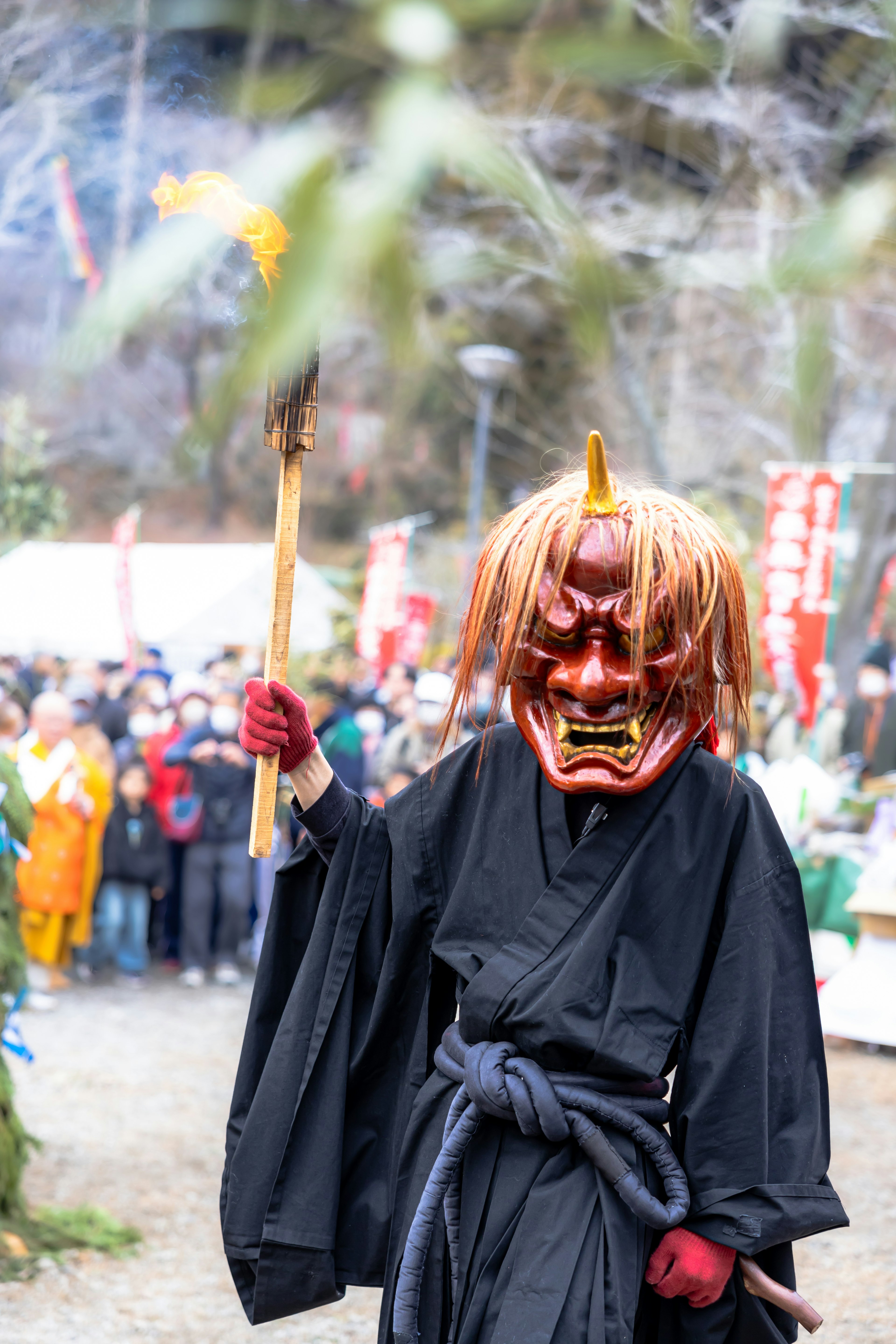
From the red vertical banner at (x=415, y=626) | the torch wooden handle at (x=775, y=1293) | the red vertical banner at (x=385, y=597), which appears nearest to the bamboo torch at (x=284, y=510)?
the torch wooden handle at (x=775, y=1293)

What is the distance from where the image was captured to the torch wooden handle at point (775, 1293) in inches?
75.9

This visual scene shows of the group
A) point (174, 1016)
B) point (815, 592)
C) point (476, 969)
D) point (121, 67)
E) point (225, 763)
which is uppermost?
point (121, 67)

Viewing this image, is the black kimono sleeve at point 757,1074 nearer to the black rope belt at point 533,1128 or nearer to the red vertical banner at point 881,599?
the black rope belt at point 533,1128

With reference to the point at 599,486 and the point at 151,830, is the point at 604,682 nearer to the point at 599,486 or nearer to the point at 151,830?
the point at 599,486

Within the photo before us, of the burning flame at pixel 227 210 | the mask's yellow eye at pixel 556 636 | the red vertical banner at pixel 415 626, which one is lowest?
the red vertical banner at pixel 415 626

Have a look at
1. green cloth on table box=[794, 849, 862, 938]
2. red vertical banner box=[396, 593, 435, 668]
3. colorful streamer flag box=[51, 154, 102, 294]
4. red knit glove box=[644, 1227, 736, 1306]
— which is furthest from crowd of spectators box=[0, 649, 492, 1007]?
colorful streamer flag box=[51, 154, 102, 294]

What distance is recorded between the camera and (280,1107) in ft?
7.12

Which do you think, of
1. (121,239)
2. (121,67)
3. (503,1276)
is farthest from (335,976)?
(121,67)

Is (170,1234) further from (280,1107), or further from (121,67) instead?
(121,67)

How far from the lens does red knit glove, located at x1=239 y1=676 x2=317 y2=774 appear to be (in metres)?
2.06

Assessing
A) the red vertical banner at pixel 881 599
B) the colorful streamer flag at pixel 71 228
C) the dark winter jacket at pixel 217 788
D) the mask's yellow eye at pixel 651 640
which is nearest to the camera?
the mask's yellow eye at pixel 651 640

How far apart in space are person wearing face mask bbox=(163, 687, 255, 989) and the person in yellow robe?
536 mm

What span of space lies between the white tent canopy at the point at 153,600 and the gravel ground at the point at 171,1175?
5.23m

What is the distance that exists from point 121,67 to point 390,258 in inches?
138
